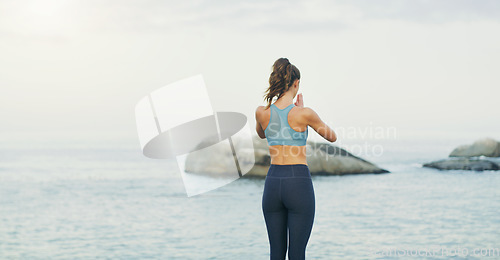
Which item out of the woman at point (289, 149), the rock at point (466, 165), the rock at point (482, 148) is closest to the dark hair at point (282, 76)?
the woman at point (289, 149)

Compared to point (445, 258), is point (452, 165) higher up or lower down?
higher up

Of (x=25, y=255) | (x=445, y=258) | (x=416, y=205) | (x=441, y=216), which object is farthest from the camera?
(x=416, y=205)

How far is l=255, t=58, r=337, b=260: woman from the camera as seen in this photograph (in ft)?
10.8

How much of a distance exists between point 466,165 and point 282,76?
58.5ft

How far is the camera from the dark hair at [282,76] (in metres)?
3.29

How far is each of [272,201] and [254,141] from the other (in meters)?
13.1

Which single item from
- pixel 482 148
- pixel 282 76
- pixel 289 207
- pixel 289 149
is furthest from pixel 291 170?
pixel 482 148

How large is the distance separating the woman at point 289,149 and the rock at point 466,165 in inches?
688

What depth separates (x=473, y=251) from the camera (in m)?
9.46

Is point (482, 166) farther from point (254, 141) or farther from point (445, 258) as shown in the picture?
point (445, 258)

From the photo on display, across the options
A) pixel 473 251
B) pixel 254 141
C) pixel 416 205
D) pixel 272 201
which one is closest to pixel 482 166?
pixel 416 205

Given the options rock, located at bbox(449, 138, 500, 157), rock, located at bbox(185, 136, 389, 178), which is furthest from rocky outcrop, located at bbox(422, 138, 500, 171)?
rock, located at bbox(185, 136, 389, 178)

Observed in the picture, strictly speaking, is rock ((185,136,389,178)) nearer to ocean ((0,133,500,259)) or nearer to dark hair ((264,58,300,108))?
ocean ((0,133,500,259))

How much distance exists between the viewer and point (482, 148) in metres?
20.0
